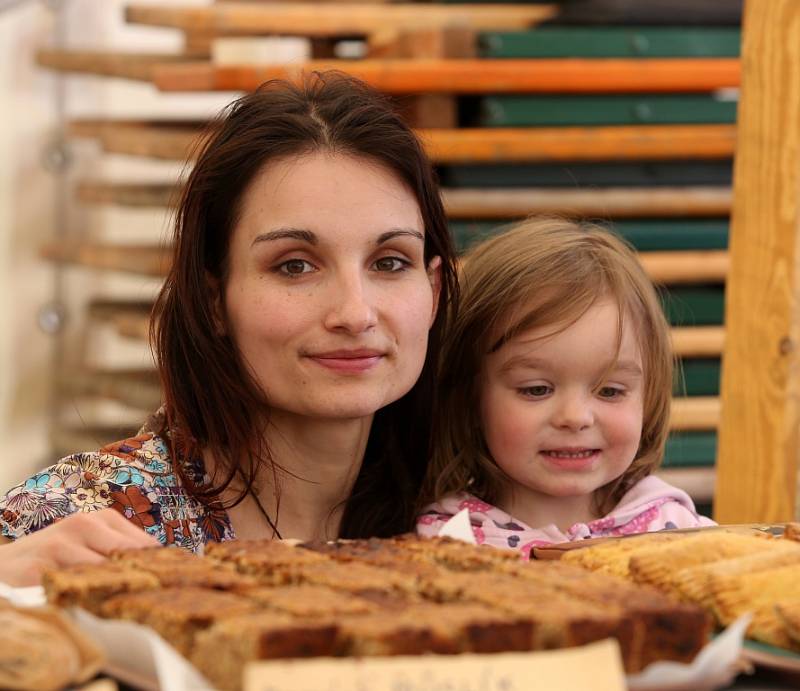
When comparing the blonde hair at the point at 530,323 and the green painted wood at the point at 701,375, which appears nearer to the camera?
the blonde hair at the point at 530,323

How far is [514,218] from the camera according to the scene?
5.02m

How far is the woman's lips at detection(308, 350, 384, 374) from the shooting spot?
2.22 metres

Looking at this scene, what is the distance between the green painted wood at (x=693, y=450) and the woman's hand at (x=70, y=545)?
343cm

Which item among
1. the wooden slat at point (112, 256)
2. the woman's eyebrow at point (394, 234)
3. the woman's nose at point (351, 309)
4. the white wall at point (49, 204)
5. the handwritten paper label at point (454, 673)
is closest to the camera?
the handwritten paper label at point (454, 673)

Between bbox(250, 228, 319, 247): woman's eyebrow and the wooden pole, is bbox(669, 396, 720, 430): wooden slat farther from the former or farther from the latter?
bbox(250, 228, 319, 247): woman's eyebrow

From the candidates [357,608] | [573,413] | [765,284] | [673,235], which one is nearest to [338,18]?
[673,235]

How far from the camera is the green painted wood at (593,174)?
4.92 m

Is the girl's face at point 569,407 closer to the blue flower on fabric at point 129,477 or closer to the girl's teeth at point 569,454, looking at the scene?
the girl's teeth at point 569,454

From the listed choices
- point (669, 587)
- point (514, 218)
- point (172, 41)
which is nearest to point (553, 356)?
point (669, 587)

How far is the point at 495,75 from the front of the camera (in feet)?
15.6

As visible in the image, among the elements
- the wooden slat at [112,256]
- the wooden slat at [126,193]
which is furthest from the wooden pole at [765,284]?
the wooden slat at [126,193]

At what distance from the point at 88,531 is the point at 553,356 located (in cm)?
107

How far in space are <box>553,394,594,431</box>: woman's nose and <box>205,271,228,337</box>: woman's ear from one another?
0.58 m

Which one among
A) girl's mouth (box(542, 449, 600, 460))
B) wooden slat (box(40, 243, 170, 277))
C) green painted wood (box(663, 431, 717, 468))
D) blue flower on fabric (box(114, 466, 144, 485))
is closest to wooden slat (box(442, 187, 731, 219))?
green painted wood (box(663, 431, 717, 468))
